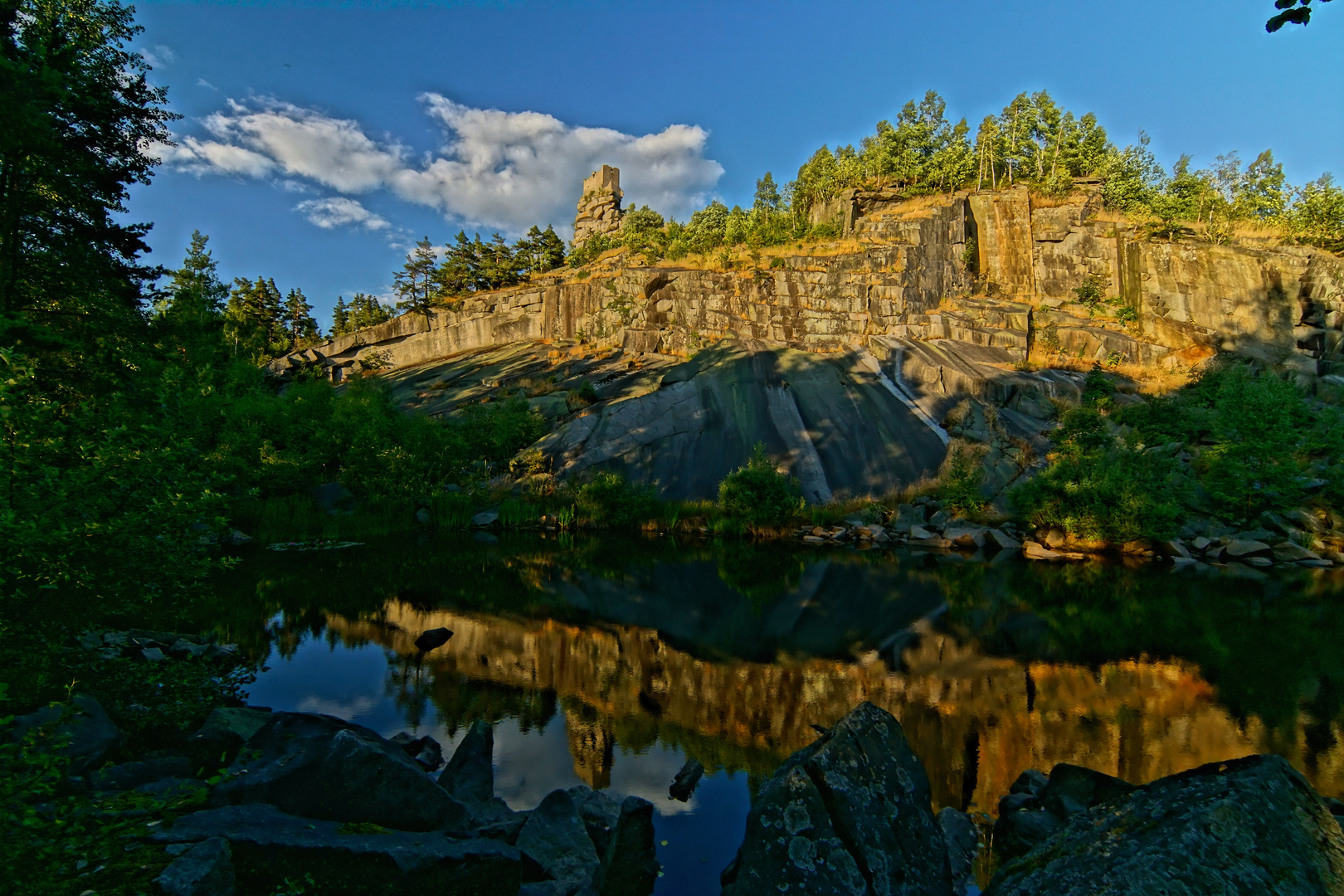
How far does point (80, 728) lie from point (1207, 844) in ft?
30.1

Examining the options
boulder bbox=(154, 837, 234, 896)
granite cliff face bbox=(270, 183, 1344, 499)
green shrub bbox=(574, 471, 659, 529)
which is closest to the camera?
boulder bbox=(154, 837, 234, 896)

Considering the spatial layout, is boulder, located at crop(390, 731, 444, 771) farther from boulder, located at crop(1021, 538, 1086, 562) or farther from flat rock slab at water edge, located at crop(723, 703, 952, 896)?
boulder, located at crop(1021, 538, 1086, 562)

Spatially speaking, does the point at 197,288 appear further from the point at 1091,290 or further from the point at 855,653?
the point at 1091,290

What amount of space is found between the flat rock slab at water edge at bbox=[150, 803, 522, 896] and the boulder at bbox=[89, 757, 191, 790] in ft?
4.36

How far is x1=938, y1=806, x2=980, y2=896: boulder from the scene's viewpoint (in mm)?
5945

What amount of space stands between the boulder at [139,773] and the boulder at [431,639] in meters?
7.12

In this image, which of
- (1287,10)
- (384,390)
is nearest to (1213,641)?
(1287,10)

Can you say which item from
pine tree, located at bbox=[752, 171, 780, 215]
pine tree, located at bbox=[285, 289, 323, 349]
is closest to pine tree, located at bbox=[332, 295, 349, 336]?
pine tree, located at bbox=[285, 289, 323, 349]

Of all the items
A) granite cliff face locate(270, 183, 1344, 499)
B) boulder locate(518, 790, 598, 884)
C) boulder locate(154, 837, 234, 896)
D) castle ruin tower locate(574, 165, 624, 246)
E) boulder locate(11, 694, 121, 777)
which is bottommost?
boulder locate(518, 790, 598, 884)

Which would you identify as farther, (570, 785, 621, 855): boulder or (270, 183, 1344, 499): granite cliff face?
(270, 183, 1344, 499): granite cliff face

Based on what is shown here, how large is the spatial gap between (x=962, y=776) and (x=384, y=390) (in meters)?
41.5

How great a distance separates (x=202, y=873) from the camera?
4160mm

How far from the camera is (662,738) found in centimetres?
957

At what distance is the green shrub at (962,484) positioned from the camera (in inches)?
1278
